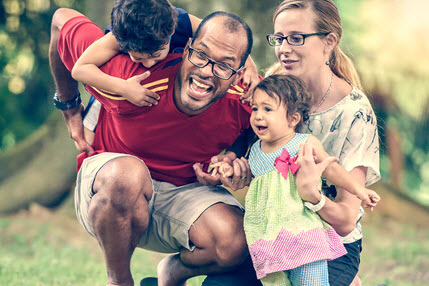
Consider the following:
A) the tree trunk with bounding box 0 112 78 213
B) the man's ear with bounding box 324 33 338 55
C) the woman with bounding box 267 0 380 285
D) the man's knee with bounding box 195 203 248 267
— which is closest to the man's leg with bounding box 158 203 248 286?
the man's knee with bounding box 195 203 248 267

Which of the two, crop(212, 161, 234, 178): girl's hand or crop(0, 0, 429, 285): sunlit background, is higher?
crop(212, 161, 234, 178): girl's hand

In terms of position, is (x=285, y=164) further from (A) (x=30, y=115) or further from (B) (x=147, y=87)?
(A) (x=30, y=115)

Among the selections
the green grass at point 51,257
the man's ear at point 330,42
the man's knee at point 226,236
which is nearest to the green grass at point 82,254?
the green grass at point 51,257

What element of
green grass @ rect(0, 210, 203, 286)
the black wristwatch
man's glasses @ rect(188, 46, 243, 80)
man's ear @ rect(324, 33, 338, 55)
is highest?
man's ear @ rect(324, 33, 338, 55)

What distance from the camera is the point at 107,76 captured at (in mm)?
2541

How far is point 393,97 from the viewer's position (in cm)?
577

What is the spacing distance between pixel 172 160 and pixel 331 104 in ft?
2.66

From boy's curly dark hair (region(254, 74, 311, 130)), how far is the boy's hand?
1.60ft

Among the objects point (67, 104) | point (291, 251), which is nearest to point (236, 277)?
point (291, 251)

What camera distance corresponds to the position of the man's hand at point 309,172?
2383mm

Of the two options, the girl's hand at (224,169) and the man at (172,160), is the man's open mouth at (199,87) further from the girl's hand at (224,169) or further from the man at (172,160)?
the girl's hand at (224,169)

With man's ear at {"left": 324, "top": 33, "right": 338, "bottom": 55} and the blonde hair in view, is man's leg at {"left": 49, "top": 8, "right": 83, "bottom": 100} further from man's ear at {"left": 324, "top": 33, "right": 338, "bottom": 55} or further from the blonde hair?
man's ear at {"left": 324, "top": 33, "right": 338, "bottom": 55}

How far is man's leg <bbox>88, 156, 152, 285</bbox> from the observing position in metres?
2.56

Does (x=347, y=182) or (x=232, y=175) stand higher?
(x=347, y=182)
